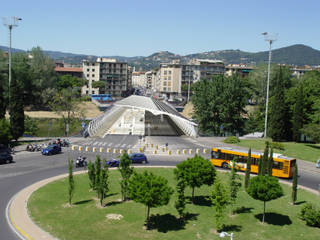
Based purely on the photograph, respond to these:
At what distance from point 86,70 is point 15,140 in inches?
4269

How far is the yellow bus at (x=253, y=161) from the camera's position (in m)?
35.5

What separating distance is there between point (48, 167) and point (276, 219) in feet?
84.6

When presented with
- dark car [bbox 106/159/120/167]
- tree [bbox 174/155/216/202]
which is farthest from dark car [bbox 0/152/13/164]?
tree [bbox 174/155/216/202]

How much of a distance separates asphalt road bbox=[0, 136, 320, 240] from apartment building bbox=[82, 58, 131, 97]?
10378cm

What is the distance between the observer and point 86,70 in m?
157

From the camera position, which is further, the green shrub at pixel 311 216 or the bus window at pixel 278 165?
the bus window at pixel 278 165

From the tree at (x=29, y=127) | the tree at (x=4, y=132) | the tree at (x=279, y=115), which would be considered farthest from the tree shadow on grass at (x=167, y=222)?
the tree at (x=29, y=127)

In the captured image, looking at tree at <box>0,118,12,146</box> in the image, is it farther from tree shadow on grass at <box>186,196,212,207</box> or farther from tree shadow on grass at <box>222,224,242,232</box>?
tree shadow on grass at <box>222,224,242,232</box>

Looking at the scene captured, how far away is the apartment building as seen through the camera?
513 ft

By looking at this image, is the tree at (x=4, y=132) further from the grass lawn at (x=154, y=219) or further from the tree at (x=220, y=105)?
the tree at (x=220, y=105)

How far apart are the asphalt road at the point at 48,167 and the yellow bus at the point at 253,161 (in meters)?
2.08

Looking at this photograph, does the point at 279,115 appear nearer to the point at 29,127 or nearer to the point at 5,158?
the point at 5,158

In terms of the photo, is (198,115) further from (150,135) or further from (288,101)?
(288,101)

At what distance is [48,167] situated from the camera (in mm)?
37594
